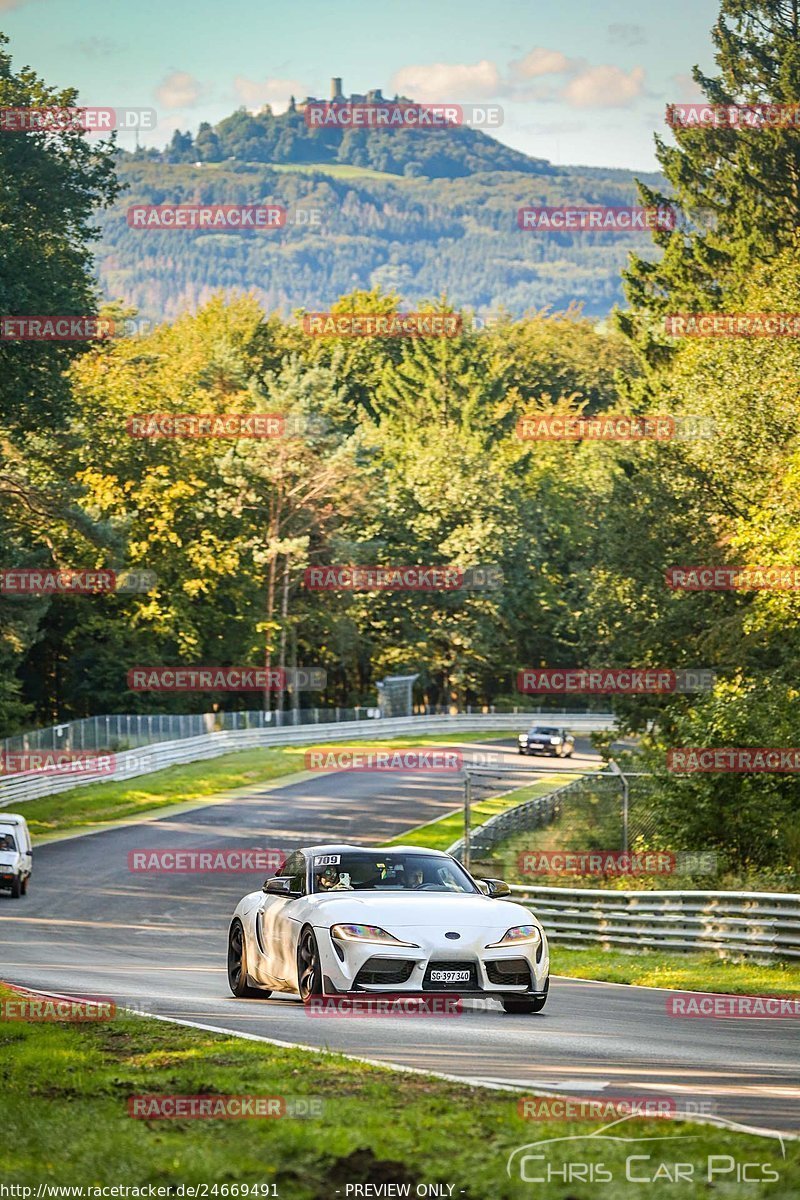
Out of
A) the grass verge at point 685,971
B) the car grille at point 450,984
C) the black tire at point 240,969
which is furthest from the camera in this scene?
the grass verge at point 685,971

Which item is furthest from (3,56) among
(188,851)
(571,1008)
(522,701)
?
(522,701)

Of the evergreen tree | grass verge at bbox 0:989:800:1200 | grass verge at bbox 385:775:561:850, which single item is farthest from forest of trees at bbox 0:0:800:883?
grass verge at bbox 0:989:800:1200

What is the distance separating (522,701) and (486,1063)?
8980cm

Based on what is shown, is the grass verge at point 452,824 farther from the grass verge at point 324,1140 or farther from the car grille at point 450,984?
the grass verge at point 324,1140

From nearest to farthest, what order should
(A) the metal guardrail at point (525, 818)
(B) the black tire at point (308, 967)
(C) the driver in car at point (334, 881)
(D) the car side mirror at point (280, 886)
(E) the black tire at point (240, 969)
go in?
(B) the black tire at point (308, 967)
(C) the driver in car at point (334, 881)
(D) the car side mirror at point (280, 886)
(E) the black tire at point (240, 969)
(A) the metal guardrail at point (525, 818)

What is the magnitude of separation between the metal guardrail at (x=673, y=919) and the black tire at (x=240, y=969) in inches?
321

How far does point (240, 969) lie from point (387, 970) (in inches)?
123

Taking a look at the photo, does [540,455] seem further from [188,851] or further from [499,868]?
[499,868]

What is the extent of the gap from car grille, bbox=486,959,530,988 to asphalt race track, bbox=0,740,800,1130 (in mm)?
315

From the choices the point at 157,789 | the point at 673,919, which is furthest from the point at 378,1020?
the point at 157,789

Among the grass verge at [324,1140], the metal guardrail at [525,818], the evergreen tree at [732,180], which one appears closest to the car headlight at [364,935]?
the grass verge at [324,1140]

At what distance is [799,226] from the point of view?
5969 cm

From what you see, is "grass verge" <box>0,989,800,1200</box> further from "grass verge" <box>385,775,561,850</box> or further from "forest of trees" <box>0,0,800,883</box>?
"grass verge" <box>385,775,561,850</box>

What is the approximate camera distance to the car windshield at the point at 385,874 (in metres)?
14.4
